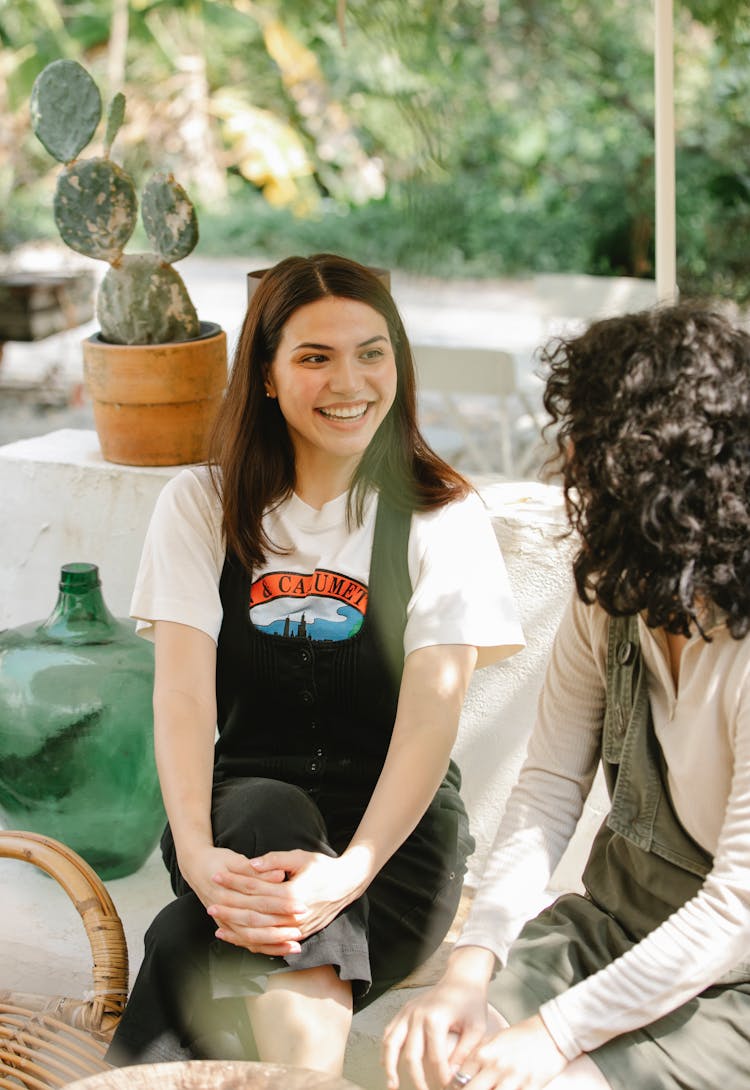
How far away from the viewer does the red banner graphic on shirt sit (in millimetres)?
1950

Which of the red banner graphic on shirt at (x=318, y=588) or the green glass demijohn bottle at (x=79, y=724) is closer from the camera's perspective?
the red banner graphic on shirt at (x=318, y=588)

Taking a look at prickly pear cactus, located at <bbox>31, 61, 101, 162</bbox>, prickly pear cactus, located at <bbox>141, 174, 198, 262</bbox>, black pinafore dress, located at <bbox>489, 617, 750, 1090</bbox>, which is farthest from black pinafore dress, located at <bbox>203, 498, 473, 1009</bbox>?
prickly pear cactus, located at <bbox>31, 61, 101, 162</bbox>

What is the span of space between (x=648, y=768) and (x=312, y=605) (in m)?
0.64

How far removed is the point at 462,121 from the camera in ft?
36.8

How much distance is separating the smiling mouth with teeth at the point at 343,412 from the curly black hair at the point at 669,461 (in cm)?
60

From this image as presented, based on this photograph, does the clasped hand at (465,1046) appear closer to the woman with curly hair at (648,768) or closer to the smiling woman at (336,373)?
the woman with curly hair at (648,768)

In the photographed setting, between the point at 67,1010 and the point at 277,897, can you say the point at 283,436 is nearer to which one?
the point at 277,897

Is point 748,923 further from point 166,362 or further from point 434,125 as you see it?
point 434,125

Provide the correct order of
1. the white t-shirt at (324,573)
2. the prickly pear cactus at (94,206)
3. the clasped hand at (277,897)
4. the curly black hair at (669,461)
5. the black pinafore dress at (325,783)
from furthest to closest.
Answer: the prickly pear cactus at (94,206), the white t-shirt at (324,573), the black pinafore dress at (325,783), the clasped hand at (277,897), the curly black hair at (669,461)

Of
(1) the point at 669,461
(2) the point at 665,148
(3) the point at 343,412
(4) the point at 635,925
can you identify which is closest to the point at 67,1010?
(4) the point at 635,925

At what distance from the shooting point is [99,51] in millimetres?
10680

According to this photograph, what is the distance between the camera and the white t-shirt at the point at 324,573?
6.25 ft

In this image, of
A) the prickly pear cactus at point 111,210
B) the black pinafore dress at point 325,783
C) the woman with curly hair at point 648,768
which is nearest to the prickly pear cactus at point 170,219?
the prickly pear cactus at point 111,210

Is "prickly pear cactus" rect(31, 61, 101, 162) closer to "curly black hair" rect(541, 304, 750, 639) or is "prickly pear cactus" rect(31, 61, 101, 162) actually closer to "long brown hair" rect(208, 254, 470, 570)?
"long brown hair" rect(208, 254, 470, 570)
